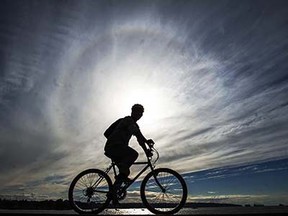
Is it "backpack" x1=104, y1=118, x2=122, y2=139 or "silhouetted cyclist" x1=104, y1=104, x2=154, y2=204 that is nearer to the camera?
"silhouetted cyclist" x1=104, y1=104, x2=154, y2=204

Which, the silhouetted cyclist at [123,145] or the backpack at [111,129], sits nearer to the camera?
the silhouetted cyclist at [123,145]

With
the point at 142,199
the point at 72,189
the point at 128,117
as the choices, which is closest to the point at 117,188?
the point at 142,199

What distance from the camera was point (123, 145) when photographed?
33.6 ft

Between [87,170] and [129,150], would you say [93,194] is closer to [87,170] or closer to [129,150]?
[87,170]

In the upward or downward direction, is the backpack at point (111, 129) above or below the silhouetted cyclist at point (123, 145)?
above

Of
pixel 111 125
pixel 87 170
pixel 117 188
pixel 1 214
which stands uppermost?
pixel 111 125

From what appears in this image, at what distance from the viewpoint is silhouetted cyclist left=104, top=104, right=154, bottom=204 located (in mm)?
10156

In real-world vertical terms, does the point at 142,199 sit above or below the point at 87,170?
below

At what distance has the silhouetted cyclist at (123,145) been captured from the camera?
10.2 metres

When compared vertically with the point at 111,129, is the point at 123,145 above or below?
below

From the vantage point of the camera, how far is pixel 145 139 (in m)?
10.4

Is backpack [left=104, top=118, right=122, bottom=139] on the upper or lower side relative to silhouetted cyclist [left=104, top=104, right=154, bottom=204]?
upper

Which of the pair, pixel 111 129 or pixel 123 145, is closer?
pixel 123 145

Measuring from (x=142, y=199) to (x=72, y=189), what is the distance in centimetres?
248
